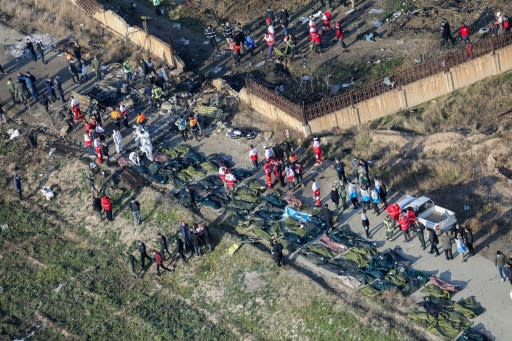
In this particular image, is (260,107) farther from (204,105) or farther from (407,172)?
(407,172)

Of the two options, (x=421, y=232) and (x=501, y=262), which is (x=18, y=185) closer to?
(x=421, y=232)

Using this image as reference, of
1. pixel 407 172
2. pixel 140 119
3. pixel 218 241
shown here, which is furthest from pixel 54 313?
pixel 407 172

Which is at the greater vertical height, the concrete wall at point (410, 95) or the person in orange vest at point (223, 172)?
the person in orange vest at point (223, 172)

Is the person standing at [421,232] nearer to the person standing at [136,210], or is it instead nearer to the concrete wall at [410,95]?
the concrete wall at [410,95]

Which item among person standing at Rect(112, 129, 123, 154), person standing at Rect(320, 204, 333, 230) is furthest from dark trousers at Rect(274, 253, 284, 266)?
person standing at Rect(112, 129, 123, 154)

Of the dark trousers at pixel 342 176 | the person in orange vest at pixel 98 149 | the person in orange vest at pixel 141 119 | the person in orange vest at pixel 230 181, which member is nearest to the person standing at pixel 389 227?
the dark trousers at pixel 342 176

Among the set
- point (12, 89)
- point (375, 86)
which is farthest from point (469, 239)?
point (12, 89)
